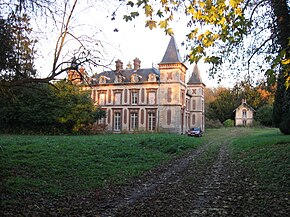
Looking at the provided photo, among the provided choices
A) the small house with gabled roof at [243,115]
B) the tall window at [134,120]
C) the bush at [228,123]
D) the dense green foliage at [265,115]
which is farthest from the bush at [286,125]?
the small house with gabled roof at [243,115]

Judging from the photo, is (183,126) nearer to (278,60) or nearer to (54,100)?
(54,100)

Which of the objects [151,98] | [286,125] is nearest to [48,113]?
[151,98]

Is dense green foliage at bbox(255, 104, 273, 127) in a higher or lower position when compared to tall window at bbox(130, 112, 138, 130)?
higher

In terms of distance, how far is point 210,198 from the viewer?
6.41m

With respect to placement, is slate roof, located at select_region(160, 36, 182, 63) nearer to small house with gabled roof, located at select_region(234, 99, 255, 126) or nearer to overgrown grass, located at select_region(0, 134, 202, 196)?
overgrown grass, located at select_region(0, 134, 202, 196)

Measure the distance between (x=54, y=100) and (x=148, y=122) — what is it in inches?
535

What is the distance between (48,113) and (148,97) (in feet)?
46.6

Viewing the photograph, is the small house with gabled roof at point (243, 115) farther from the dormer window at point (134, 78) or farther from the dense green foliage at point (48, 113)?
the dense green foliage at point (48, 113)

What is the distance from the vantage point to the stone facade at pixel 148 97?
35.9m

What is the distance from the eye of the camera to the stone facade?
35.9m

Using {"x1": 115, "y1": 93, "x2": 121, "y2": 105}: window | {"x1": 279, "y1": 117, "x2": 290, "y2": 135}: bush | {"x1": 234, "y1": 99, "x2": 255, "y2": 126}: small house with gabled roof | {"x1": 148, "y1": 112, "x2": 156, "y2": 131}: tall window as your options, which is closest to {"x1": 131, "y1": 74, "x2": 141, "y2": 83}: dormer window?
{"x1": 115, "y1": 93, "x2": 121, "y2": 105}: window

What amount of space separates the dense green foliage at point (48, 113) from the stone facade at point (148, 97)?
5.71 meters

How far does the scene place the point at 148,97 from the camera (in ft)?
124

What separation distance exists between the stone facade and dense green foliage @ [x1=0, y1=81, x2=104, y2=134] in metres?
5.71
